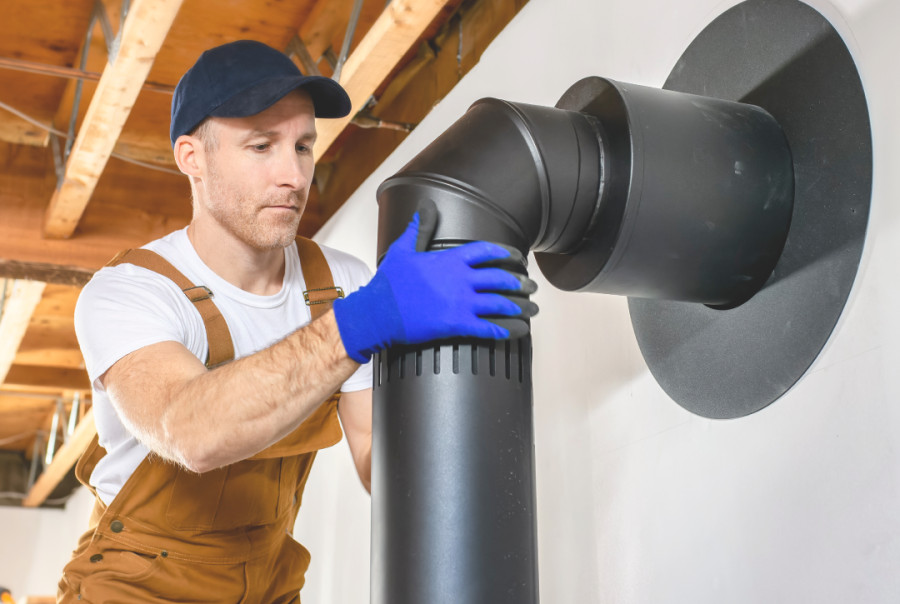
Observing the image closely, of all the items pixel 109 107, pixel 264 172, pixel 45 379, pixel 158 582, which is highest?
pixel 45 379

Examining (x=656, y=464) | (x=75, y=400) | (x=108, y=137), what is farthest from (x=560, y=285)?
(x=75, y=400)

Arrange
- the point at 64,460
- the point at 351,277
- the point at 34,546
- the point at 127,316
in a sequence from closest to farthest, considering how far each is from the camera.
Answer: the point at 127,316 < the point at 351,277 < the point at 64,460 < the point at 34,546

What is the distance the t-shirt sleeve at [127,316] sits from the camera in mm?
1291

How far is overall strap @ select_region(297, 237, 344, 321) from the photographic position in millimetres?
1629

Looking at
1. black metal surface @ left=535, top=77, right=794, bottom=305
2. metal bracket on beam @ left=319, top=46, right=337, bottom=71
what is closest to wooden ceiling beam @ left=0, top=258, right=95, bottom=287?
metal bracket on beam @ left=319, top=46, right=337, bottom=71

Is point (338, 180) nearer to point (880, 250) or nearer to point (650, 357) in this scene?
point (650, 357)

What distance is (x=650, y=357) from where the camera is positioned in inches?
56.9

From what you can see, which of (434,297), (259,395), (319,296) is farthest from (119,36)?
(434,297)

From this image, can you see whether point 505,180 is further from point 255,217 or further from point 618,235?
point 255,217

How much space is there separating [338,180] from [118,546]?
2.45 meters

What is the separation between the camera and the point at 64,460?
6.07 meters

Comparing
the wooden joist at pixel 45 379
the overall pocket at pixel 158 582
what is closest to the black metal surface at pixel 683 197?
the overall pocket at pixel 158 582

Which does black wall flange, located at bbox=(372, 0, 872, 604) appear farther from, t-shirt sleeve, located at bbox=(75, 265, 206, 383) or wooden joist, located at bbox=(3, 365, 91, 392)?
wooden joist, located at bbox=(3, 365, 91, 392)

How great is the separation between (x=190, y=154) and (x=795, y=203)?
1110 mm
